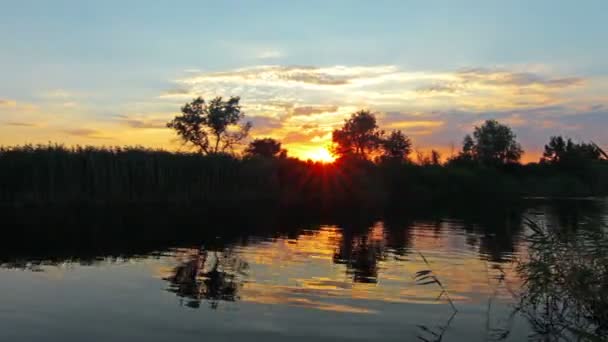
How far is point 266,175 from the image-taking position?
5066cm

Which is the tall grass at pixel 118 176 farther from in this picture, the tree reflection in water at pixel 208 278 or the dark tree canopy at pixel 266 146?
the dark tree canopy at pixel 266 146

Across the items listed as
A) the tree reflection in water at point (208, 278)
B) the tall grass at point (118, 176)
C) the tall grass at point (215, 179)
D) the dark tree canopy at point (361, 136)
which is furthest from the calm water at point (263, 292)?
the dark tree canopy at point (361, 136)

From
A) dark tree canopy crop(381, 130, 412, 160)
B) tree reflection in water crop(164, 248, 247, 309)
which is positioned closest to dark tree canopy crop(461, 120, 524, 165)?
dark tree canopy crop(381, 130, 412, 160)

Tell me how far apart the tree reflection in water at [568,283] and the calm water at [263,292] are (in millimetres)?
94

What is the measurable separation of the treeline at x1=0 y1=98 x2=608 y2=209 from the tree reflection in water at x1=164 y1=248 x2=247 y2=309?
6.87 meters

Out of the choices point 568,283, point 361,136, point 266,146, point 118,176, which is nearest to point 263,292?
point 568,283

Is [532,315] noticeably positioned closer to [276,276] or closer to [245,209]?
[276,276]

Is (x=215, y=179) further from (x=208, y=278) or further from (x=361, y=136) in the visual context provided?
(x=361, y=136)

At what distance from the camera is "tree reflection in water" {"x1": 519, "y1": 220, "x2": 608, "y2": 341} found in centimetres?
1008

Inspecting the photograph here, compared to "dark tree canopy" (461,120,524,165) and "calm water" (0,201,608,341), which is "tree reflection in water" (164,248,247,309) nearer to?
"calm water" (0,201,608,341)

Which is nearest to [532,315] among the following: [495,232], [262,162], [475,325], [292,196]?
[475,325]

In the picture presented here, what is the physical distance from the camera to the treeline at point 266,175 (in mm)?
34969

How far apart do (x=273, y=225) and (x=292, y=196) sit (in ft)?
85.9

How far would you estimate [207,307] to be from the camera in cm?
1121
